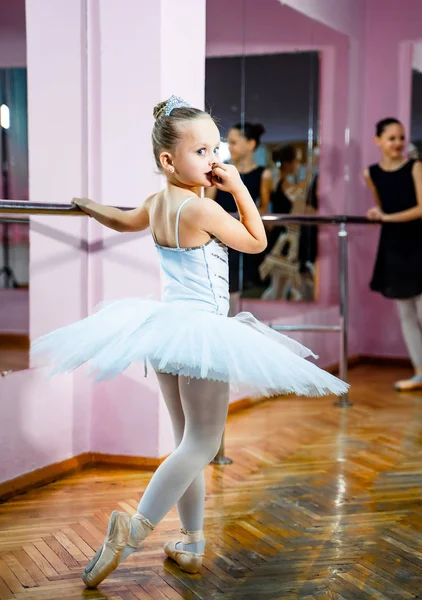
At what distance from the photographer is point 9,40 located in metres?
2.86

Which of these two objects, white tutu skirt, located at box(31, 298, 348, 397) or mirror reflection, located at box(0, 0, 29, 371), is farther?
mirror reflection, located at box(0, 0, 29, 371)

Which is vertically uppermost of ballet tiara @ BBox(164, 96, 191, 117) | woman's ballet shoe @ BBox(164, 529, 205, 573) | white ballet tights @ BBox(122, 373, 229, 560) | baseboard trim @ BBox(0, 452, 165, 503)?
ballet tiara @ BBox(164, 96, 191, 117)

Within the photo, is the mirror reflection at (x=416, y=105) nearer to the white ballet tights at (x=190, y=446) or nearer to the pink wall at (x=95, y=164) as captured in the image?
the pink wall at (x=95, y=164)

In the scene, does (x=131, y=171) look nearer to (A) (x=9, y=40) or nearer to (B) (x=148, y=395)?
(A) (x=9, y=40)

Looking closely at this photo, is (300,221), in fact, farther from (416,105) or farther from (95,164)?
(416,105)

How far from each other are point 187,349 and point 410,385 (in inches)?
122

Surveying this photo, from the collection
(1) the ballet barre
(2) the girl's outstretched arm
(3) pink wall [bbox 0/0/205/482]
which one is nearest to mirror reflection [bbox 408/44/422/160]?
(1) the ballet barre

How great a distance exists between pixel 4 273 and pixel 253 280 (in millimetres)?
1738

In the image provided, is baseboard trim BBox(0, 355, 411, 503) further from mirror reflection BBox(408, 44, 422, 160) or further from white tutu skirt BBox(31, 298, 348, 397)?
mirror reflection BBox(408, 44, 422, 160)

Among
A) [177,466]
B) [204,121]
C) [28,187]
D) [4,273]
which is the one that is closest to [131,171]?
[28,187]

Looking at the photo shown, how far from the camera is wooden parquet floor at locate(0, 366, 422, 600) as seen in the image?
6.71 feet

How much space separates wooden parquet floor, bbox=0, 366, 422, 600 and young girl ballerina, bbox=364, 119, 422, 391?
3.90 feet

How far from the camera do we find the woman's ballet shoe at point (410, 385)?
469 cm

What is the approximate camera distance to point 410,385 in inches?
185
